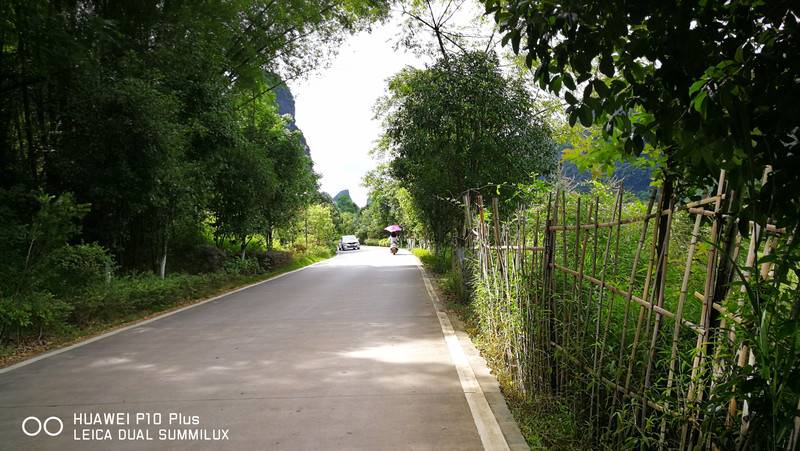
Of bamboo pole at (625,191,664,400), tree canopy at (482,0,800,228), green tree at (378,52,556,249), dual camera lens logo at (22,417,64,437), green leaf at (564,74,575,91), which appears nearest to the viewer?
tree canopy at (482,0,800,228)

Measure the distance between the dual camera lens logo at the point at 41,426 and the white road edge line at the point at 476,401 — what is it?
3.54 m

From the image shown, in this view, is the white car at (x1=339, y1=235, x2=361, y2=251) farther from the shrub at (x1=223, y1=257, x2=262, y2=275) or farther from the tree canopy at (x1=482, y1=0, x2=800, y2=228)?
the tree canopy at (x1=482, y1=0, x2=800, y2=228)

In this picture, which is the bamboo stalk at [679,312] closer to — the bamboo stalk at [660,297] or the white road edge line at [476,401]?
the bamboo stalk at [660,297]

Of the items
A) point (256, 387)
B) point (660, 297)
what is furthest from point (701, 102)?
point (256, 387)

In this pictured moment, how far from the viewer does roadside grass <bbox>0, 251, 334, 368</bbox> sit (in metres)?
8.37

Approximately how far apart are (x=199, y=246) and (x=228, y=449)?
60.5 feet

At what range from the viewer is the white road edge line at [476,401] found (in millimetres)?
4531

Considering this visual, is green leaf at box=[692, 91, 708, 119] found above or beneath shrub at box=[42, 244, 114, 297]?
above

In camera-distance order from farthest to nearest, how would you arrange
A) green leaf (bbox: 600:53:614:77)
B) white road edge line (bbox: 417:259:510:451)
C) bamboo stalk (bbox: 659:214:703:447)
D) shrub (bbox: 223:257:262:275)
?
shrub (bbox: 223:257:262:275)
white road edge line (bbox: 417:259:510:451)
bamboo stalk (bbox: 659:214:703:447)
green leaf (bbox: 600:53:614:77)

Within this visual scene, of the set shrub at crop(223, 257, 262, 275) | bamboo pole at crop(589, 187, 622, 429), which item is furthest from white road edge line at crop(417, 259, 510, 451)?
shrub at crop(223, 257, 262, 275)

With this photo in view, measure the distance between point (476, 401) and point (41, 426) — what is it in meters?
3.88

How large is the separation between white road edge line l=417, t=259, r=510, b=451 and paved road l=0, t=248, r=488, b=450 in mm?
85

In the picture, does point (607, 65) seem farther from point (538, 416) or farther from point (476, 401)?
point (476, 401)

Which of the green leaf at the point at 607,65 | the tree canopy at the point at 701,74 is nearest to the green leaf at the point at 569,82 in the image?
the tree canopy at the point at 701,74
